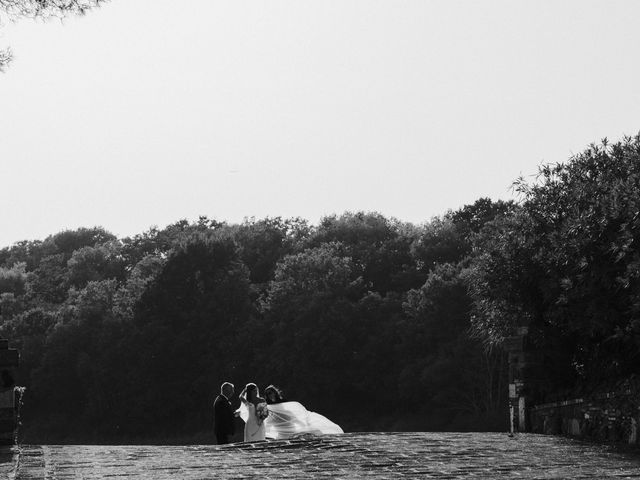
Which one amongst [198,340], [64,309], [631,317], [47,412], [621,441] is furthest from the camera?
[64,309]

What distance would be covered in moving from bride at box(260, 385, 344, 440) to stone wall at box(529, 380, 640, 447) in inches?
173

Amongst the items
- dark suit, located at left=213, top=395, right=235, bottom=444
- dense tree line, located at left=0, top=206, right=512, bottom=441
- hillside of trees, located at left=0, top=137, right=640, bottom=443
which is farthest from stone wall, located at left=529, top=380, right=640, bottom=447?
dense tree line, located at left=0, top=206, right=512, bottom=441

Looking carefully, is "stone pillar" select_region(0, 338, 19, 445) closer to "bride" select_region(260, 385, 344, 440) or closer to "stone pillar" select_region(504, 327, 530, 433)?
"bride" select_region(260, 385, 344, 440)

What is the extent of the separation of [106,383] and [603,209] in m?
52.7

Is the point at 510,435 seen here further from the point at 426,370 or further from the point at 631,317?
the point at 426,370

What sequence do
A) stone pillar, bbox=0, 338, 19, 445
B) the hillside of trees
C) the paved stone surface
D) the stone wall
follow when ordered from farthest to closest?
the hillside of trees < the stone wall < stone pillar, bbox=0, 338, 19, 445 < the paved stone surface

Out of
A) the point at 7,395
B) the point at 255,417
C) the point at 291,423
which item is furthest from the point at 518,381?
the point at 7,395

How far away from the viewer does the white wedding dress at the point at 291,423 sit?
24172mm

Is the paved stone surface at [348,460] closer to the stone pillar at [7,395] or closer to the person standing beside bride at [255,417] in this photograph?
the stone pillar at [7,395]

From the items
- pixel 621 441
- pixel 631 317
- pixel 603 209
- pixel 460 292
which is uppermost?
pixel 460 292

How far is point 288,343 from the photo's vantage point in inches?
2640

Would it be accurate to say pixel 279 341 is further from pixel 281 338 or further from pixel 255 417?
pixel 255 417

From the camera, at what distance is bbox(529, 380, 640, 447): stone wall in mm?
19344

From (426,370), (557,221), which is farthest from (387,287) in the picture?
(557,221)
